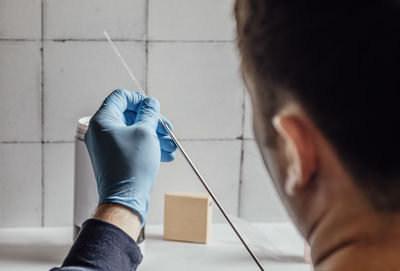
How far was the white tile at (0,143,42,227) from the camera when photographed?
1.42m

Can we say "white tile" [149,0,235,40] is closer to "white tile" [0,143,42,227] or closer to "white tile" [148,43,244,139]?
"white tile" [148,43,244,139]

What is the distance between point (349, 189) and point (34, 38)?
107 cm

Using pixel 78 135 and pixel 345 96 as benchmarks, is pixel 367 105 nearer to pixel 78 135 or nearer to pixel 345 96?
pixel 345 96

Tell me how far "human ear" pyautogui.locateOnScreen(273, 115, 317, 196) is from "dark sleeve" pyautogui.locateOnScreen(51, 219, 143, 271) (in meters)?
0.41

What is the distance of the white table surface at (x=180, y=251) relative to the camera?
1329 mm

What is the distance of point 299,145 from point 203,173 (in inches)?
42.9

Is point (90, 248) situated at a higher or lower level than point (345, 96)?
lower

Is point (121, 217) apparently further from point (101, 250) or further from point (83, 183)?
point (83, 183)

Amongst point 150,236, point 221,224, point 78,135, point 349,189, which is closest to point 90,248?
point 349,189

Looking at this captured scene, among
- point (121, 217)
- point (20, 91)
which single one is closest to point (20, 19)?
point (20, 91)

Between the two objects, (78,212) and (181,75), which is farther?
(181,75)

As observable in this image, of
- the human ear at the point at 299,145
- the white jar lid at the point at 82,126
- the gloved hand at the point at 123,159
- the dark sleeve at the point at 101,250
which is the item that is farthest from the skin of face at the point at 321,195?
the white jar lid at the point at 82,126

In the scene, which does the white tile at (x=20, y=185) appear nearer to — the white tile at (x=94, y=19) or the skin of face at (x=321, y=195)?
the white tile at (x=94, y=19)

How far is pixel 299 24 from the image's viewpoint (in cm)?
42
